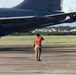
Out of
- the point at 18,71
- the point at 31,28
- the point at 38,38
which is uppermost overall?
the point at 18,71

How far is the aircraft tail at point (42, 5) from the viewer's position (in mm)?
44375

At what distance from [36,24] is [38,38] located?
50.7ft

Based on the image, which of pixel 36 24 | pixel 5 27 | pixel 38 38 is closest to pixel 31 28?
pixel 36 24

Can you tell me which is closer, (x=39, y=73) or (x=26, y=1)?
(x=39, y=73)

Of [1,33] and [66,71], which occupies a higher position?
[66,71]

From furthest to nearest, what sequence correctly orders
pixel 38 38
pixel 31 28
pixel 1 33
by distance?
pixel 31 28 < pixel 1 33 < pixel 38 38

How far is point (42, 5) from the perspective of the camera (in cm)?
4459

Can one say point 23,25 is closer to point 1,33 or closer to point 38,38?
point 1,33

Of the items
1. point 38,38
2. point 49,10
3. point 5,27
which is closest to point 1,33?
point 5,27

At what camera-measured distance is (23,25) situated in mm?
42375

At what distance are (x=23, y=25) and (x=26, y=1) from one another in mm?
4205

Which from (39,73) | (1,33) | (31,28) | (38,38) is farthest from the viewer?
(31,28)

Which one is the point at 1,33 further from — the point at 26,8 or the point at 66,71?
the point at 66,71

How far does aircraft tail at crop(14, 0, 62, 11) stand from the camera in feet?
146
